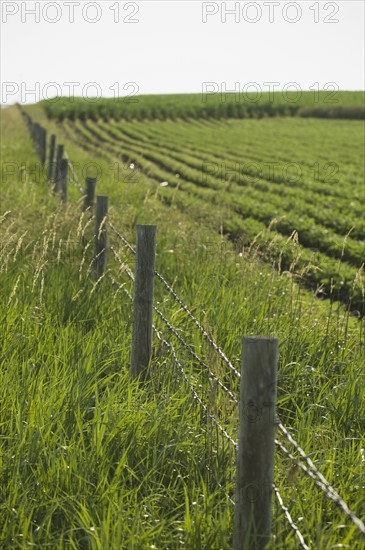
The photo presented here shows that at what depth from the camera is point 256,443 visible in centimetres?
280

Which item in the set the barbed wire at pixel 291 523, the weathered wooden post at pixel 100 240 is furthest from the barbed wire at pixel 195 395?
the weathered wooden post at pixel 100 240

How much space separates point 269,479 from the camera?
2832 mm

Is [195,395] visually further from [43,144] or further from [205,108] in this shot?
[205,108]

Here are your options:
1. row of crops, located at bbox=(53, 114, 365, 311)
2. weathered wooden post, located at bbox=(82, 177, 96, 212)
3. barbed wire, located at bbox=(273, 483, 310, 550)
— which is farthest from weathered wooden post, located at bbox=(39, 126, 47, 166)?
barbed wire, located at bbox=(273, 483, 310, 550)

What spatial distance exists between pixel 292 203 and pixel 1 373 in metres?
12.9

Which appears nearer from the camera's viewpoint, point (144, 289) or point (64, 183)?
point (144, 289)

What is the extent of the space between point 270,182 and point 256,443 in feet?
59.7

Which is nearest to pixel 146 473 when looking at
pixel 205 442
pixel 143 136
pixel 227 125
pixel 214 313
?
pixel 205 442

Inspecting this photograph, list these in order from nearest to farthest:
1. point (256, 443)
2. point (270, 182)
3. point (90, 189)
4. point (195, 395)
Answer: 1. point (256, 443)
2. point (195, 395)
3. point (90, 189)
4. point (270, 182)

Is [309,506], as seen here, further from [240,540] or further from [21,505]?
[21,505]

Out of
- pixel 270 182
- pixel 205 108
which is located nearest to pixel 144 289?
pixel 270 182

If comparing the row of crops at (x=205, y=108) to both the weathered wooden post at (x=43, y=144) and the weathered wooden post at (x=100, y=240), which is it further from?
the weathered wooden post at (x=100, y=240)

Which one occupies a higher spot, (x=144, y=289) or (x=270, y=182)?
(x=270, y=182)

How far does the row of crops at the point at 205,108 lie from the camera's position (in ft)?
169
